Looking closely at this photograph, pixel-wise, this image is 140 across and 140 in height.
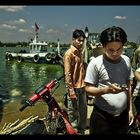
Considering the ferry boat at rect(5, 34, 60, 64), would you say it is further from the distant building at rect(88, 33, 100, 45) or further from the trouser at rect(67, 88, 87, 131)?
the trouser at rect(67, 88, 87, 131)

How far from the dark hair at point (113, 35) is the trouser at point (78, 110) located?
2.22 m

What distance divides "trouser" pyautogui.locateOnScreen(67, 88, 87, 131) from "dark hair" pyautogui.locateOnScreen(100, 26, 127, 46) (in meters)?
2.22

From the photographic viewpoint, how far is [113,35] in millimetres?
1845

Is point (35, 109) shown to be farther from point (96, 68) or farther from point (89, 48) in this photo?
point (96, 68)

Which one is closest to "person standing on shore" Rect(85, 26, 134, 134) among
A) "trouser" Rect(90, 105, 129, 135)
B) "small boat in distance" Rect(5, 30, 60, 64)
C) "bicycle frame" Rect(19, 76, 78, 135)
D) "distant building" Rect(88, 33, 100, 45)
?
"trouser" Rect(90, 105, 129, 135)

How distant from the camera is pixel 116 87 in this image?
1666 mm

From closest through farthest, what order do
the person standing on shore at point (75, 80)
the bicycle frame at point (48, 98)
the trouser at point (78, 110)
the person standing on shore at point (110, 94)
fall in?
the person standing on shore at point (110, 94), the bicycle frame at point (48, 98), the person standing on shore at point (75, 80), the trouser at point (78, 110)

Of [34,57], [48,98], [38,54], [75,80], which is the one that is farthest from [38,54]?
[48,98]

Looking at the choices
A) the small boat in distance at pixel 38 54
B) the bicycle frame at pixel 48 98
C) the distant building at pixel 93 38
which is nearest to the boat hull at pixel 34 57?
the small boat in distance at pixel 38 54

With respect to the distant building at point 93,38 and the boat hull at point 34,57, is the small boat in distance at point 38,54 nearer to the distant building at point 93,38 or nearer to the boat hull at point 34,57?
the boat hull at point 34,57

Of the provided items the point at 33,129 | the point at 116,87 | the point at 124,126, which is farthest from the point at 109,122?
the point at 33,129

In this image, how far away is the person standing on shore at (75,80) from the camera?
3.93 metres

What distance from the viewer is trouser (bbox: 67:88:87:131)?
4.11 meters

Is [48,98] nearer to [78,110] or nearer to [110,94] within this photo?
[78,110]
